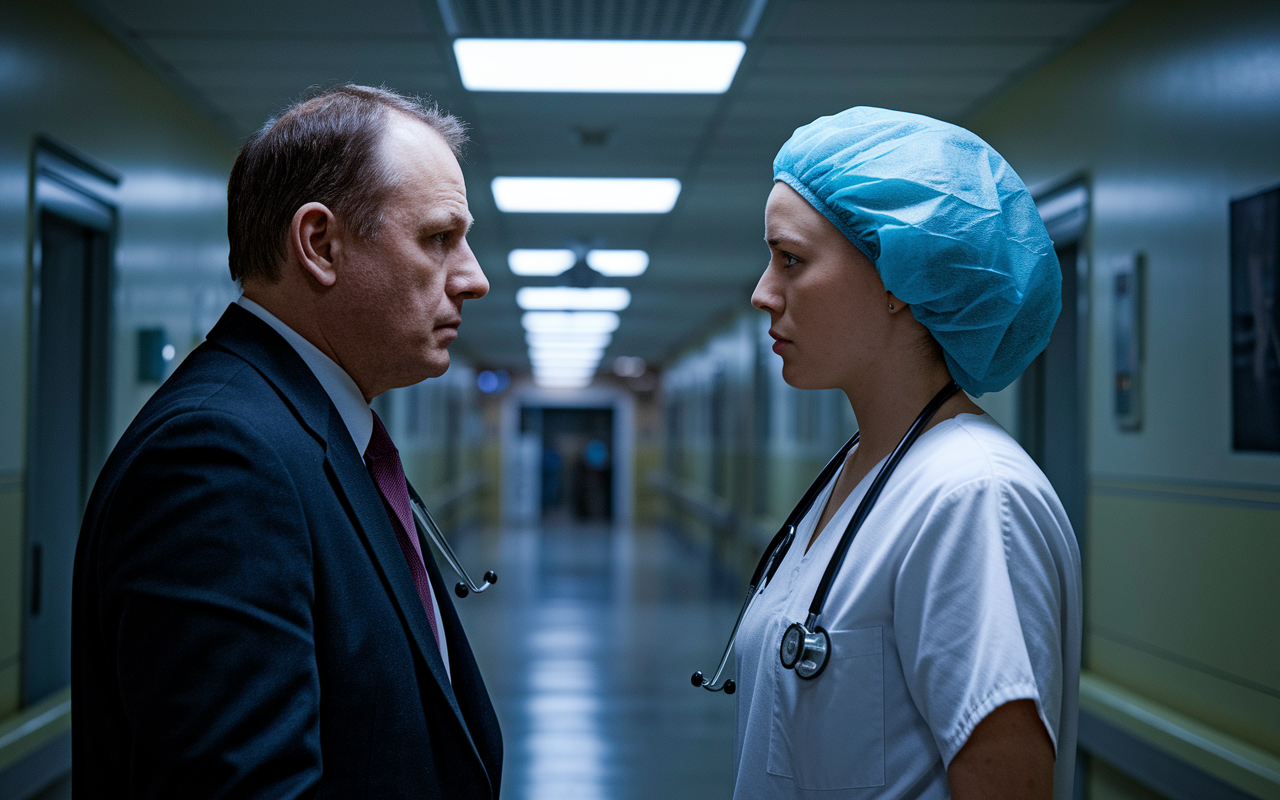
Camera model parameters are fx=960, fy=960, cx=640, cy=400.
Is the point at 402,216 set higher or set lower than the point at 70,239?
lower

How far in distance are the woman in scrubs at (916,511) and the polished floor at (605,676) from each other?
3019mm

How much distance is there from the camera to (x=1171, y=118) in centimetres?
285

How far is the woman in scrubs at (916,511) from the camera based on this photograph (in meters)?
1.10

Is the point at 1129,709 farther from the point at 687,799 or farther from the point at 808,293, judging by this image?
the point at 808,293

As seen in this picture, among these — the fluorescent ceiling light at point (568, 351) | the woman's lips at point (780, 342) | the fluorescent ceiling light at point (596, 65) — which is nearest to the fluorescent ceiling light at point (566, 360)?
the fluorescent ceiling light at point (568, 351)

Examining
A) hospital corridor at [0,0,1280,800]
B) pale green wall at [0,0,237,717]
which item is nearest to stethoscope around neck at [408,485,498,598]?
hospital corridor at [0,0,1280,800]

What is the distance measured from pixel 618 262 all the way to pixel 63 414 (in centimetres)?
473

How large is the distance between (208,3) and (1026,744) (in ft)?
10.4

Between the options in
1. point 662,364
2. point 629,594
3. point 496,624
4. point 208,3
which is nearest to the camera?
point 208,3

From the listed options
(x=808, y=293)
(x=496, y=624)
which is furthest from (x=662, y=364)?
(x=808, y=293)

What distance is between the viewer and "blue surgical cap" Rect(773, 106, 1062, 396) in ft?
4.13

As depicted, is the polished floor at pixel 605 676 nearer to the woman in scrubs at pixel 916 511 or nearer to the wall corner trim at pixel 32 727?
the wall corner trim at pixel 32 727

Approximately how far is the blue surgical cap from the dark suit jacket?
0.74 meters

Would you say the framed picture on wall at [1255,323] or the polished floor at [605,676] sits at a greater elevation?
the framed picture on wall at [1255,323]
